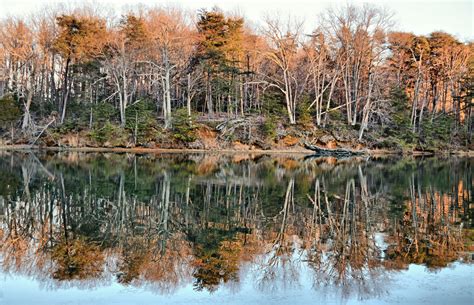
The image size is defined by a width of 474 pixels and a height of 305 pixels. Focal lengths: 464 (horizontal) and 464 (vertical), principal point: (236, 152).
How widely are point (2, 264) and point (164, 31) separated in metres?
39.0

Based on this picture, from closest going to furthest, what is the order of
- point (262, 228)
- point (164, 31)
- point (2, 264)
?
1. point (2, 264)
2. point (262, 228)
3. point (164, 31)

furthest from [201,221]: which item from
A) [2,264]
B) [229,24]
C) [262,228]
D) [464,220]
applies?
[229,24]

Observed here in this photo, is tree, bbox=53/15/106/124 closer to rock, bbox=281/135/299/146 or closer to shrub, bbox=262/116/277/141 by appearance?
shrub, bbox=262/116/277/141

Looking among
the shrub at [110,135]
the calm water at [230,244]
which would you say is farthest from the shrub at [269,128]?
the calm water at [230,244]

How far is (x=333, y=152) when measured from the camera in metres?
46.6

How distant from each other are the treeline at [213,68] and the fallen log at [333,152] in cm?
260

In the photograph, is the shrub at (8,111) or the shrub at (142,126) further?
the shrub at (142,126)

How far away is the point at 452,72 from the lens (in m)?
51.2

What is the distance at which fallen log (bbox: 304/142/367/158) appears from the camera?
46.2 meters

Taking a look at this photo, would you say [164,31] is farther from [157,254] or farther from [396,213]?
[157,254]

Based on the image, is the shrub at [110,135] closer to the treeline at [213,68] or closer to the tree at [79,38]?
the treeline at [213,68]

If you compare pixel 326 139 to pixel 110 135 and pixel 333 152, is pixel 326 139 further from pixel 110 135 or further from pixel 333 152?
pixel 110 135

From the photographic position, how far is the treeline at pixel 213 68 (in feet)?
152

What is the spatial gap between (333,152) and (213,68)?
15028 mm
